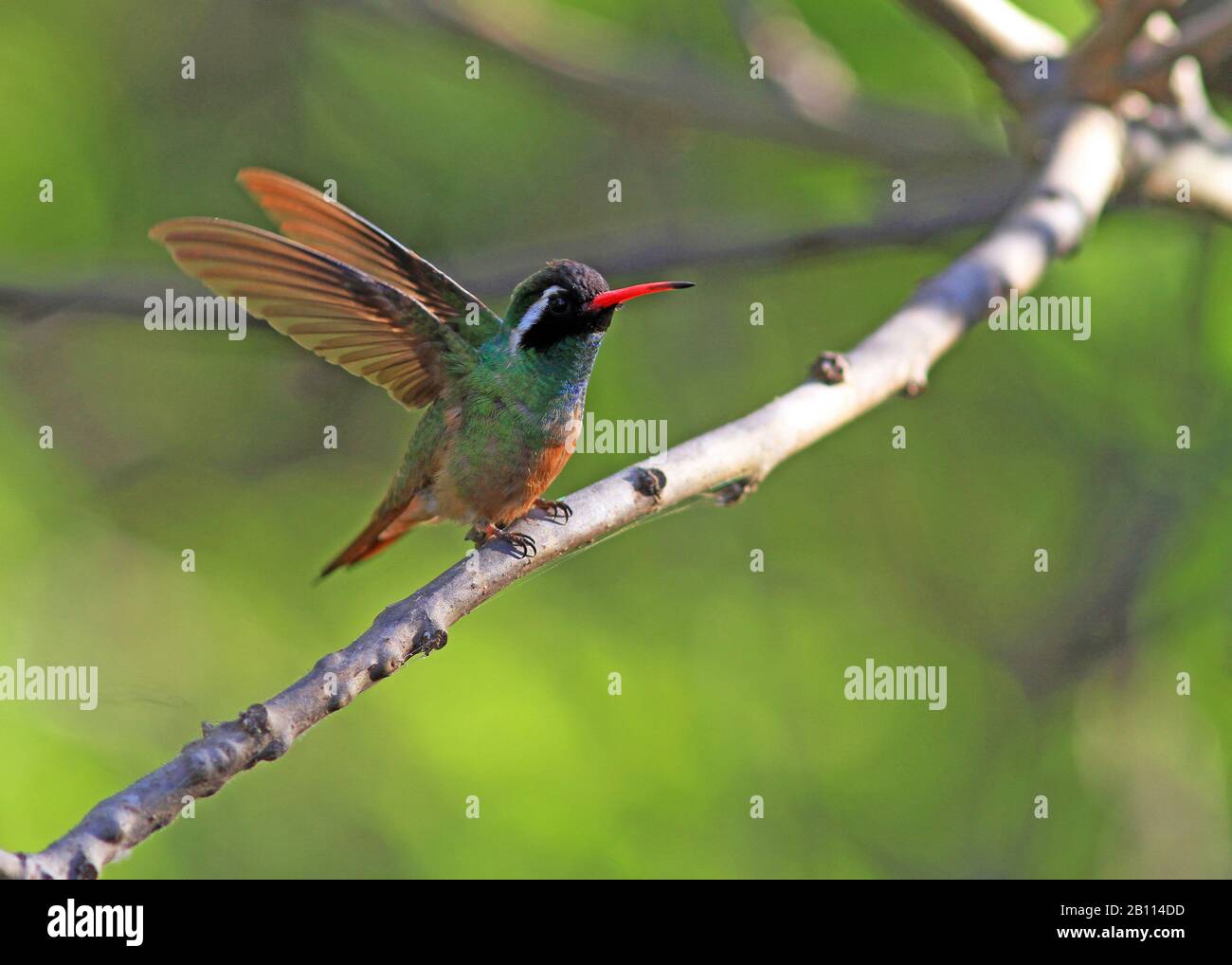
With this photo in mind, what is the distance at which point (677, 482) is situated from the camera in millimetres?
3062

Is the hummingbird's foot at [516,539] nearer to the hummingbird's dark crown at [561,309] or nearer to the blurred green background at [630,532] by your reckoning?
the hummingbird's dark crown at [561,309]

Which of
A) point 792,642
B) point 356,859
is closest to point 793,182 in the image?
point 792,642

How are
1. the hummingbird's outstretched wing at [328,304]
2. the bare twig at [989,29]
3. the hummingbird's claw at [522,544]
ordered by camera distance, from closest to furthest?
the hummingbird's claw at [522,544]
the hummingbird's outstretched wing at [328,304]
the bare twig at [989,29]

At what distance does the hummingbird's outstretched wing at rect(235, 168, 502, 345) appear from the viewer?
3.90 meters

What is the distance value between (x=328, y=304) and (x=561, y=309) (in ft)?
2.23

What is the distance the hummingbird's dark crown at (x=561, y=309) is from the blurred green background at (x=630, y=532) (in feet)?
5.53

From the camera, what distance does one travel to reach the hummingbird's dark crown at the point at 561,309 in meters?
3.94
